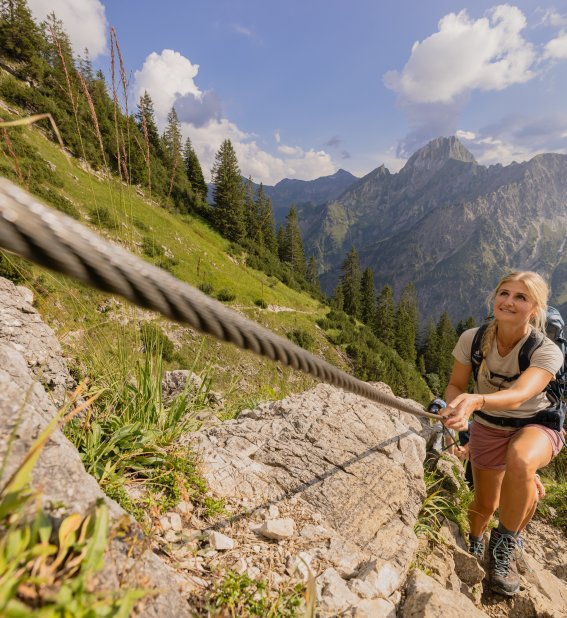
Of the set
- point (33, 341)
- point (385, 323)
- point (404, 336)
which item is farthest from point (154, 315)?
point (404, 336)

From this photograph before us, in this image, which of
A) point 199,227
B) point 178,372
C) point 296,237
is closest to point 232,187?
point 199,227

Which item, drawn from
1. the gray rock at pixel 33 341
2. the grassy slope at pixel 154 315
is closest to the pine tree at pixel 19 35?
the grassy slope at pixel 154 315

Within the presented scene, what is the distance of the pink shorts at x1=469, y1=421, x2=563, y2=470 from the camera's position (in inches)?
150

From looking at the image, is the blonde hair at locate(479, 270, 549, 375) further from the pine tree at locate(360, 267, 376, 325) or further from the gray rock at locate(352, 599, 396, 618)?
the pine tree at locate(360, 267, 376, 325)

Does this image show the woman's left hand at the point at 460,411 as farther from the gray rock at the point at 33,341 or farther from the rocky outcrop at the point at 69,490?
the gray rock at the point at 33,341

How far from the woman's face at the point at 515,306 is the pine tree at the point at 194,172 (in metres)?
61.5

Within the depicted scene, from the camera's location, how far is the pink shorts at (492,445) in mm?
3818

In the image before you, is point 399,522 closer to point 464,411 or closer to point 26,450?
point 464,411

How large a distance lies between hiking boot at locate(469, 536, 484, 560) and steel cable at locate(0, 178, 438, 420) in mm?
4503

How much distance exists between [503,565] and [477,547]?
0.43m

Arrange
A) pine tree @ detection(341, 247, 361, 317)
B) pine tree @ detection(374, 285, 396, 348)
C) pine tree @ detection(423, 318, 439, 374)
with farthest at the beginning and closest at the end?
pine tree @ detection(423, 318, 439, 374) → pine tree @ detection(341, 247, 361, 317) → pine tree @ detection(374, 285, 396, 348)

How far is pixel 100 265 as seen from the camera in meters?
0.73

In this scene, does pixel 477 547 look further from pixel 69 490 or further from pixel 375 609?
pixel 69 490

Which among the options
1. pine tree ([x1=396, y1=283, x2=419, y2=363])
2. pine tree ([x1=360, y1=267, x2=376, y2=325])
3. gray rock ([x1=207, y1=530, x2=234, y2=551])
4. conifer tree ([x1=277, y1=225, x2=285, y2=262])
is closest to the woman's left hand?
gray rock ([x1=207, y1=530, x2=234, y2=551])
